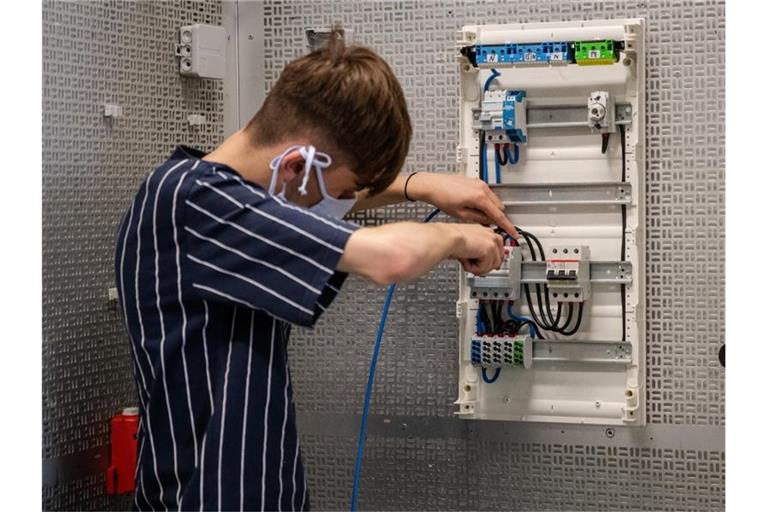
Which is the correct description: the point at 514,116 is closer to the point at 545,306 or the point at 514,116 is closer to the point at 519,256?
the point at 519,256

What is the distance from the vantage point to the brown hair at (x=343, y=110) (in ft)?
6.29

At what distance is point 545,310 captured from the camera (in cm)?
264

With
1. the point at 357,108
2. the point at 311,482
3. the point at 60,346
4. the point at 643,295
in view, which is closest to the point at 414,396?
the point at 311,482

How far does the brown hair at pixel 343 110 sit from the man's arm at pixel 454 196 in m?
0.56

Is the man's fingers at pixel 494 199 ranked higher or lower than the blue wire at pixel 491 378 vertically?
higher

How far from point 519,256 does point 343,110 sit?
0.84m

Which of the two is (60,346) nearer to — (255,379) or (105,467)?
(105,467)

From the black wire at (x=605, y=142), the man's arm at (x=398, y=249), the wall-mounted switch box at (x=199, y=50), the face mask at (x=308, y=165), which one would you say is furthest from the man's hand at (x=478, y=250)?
the wall-mounted switch box at (x=199, y=50)

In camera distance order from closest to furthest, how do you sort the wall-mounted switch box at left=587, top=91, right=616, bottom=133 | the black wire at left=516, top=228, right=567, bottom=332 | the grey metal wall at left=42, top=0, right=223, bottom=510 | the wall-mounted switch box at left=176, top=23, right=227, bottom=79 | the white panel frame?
the grey metal wall at left=42, top=0, right=223, bottom=510
the wall-mounted switch box at left=587, top=91, right=616, bottom=133
the black wire at left=516, top=228, right=567, bottom=332
the wall-mounted switch box at left=176, top=23, right=227, bottom=79
the white panel frame

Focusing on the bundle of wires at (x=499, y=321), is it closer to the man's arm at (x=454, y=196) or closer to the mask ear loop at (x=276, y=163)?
the man's arm at (x=454, y=196)

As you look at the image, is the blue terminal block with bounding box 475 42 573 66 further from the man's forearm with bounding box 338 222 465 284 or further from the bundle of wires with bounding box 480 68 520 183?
the man's forearm with bounding box 338 222 465 284

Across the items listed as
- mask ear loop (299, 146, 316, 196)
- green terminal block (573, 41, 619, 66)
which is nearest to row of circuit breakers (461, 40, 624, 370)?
green terminal block (573, 41, 619, 66)

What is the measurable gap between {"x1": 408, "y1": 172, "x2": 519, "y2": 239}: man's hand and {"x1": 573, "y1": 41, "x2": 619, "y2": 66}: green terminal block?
0.37 metres

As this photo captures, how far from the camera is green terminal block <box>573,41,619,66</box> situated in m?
2.52
